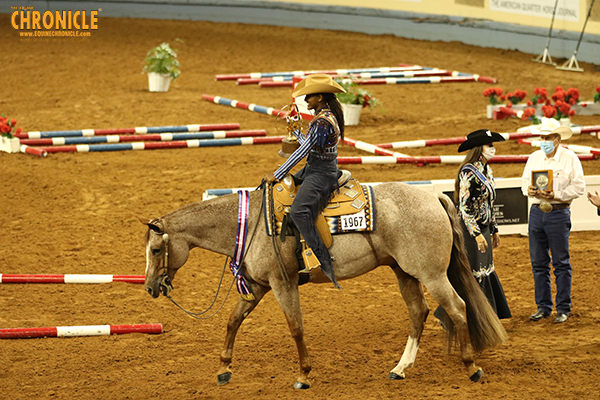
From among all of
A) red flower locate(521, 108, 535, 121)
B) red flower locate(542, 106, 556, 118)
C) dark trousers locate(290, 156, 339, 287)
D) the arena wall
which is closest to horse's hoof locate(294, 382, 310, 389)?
dark trousers locate(290, 156, 339, 287)

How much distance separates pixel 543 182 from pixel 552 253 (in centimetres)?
73

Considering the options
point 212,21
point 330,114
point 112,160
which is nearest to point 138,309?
point 330,114

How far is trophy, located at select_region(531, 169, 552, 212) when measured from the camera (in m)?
7.06

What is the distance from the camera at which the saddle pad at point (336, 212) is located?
19.7 ft

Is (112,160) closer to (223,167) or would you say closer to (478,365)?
(223,167)

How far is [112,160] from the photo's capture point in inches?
525

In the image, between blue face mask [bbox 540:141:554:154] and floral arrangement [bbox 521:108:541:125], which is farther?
floral arrangement [bbox 521:108:541:125]

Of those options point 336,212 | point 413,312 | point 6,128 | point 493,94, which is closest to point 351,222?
point 336,212

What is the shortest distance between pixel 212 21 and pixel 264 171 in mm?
18039

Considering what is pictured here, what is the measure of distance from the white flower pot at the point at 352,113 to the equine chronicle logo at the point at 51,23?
13294 mm

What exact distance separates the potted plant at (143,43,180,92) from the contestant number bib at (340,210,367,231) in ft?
44.0

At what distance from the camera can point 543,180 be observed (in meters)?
7.09

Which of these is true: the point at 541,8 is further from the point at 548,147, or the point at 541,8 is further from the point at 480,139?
the point at 480,139

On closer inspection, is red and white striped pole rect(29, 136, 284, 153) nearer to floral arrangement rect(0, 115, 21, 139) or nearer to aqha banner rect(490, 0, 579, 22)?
floral arrangement rect(0, 115, 21, 139)
